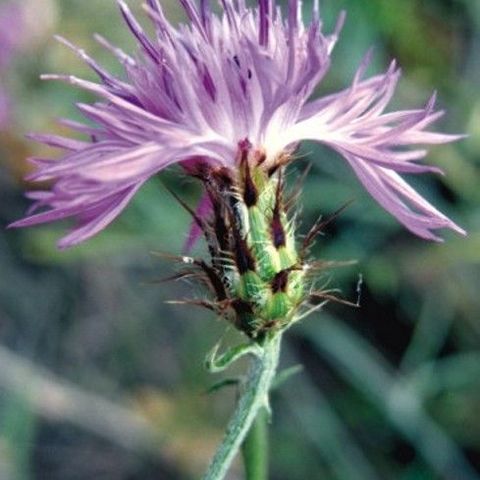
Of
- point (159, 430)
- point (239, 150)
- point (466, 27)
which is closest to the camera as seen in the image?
point (239, 150)

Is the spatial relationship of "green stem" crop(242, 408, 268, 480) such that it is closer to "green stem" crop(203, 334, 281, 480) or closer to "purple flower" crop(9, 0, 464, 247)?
"green stem" crop(203, 334, 281, 480)

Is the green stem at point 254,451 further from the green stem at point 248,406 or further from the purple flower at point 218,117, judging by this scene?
the purple flower at point 218,117

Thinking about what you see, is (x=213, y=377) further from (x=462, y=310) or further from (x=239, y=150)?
(x=239, y=150)

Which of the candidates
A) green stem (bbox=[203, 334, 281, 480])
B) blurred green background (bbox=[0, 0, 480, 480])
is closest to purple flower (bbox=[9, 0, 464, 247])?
green stem (bbox=[203, 334, 281, 480])

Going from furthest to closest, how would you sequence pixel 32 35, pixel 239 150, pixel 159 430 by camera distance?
1. pixel 32 35
2. pixel 159 430
3. pixel 239 150

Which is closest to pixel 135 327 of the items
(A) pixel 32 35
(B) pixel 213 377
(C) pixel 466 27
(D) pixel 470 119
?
(B) pixel 213 377

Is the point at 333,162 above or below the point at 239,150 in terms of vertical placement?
below
